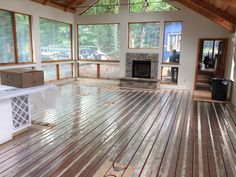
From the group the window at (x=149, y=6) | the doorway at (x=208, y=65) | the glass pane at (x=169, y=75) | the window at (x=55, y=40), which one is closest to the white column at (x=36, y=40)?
the window at (x=55, y=40)

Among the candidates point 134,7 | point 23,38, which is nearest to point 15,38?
point 23,38

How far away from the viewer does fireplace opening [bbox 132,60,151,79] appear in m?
8.70

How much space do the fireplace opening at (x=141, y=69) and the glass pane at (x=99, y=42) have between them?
0.99 metres

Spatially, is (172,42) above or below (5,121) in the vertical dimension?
above

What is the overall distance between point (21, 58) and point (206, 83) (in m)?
8.40

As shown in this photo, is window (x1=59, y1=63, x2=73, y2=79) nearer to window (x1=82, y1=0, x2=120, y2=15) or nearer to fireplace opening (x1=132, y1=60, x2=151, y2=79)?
window (x1=82, y1=0, x2=120, y2=15)

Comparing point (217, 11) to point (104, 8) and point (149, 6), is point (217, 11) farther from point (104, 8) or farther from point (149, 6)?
point (104, 8)

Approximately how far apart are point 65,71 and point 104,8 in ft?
11.3

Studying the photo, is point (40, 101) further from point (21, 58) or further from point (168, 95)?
point (168, 95)

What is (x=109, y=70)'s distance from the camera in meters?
9.43

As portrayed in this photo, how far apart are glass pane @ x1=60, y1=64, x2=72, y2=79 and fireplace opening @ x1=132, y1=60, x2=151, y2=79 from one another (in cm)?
321

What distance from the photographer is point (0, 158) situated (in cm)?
285

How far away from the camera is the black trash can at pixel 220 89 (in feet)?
20.9

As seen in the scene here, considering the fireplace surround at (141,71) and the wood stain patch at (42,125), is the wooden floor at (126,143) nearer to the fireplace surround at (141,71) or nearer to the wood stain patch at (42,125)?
the wood stain patch at (42,125)
